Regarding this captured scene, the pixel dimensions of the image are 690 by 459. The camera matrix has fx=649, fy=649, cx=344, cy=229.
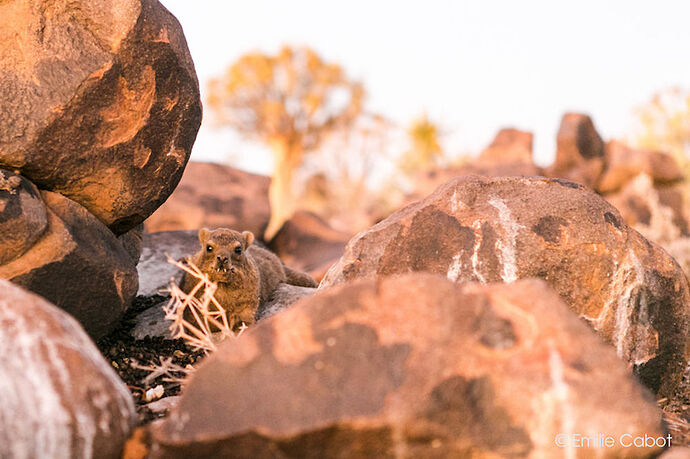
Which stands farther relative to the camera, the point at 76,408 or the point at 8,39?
the point at 8,39

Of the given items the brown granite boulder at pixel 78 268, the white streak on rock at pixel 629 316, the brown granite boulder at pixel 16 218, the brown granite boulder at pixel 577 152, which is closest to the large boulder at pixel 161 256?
the brown granite boulder at pixel 78 268

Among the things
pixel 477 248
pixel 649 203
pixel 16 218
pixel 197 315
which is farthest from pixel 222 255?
pixel 649 203

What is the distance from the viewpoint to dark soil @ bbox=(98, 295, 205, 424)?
4.76m

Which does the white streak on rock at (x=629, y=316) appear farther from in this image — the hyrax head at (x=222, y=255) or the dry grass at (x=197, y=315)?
the hyrax head at (x=222, y=255)

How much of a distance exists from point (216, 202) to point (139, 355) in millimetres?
8833

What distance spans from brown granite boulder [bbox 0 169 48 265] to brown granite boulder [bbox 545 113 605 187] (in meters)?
21.5

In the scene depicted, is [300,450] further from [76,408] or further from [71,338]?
[71,338]

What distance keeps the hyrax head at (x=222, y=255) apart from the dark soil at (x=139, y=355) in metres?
0.75

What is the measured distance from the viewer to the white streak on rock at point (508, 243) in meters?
4.66

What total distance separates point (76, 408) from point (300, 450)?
1.07 meters

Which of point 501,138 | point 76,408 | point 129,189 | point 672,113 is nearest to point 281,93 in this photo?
point 501,138

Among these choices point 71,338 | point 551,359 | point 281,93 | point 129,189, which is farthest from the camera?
point 281,93

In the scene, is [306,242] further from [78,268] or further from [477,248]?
[477,248]

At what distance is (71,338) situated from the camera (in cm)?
327
